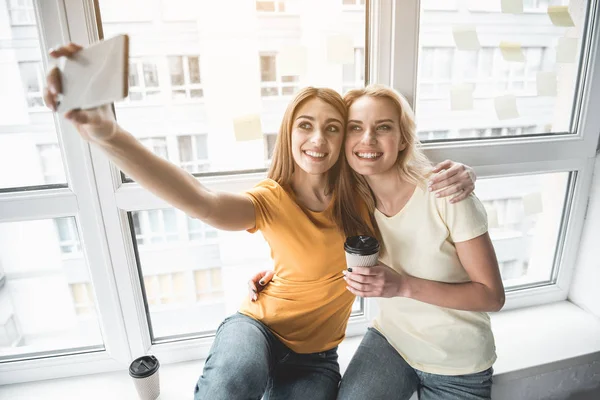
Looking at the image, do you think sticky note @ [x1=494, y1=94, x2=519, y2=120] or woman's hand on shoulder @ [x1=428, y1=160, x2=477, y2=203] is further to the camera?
sticky note @ [x1=494, y1=94, x2=519, y2=120]

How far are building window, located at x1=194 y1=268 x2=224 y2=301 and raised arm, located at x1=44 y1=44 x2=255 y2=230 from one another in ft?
1.57

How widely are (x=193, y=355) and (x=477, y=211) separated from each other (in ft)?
3.31

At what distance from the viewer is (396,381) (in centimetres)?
101

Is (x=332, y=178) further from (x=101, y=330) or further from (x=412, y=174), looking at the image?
(x=101, y=330)

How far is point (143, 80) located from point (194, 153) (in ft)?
0.81

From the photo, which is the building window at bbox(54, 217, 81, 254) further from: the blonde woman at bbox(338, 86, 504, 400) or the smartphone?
the blonde woman at bbox(338, 86, 504, 400)

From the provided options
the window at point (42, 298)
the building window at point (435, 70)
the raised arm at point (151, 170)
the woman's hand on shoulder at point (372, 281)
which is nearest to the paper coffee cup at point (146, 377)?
the window at point (42, 298)

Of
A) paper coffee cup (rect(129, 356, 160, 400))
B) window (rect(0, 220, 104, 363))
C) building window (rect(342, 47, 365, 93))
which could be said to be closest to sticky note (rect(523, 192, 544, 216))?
building window (rect(342, 47, 365, 93))

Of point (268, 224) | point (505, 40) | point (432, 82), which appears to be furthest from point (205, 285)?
point (505, 40)

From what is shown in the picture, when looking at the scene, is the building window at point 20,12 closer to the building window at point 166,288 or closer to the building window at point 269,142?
the building window at point 269,142

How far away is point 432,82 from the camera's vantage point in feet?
4.09

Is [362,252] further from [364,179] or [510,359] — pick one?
[510,359]

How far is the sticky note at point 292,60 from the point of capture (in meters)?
1.11

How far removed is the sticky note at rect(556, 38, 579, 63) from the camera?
1294mm
